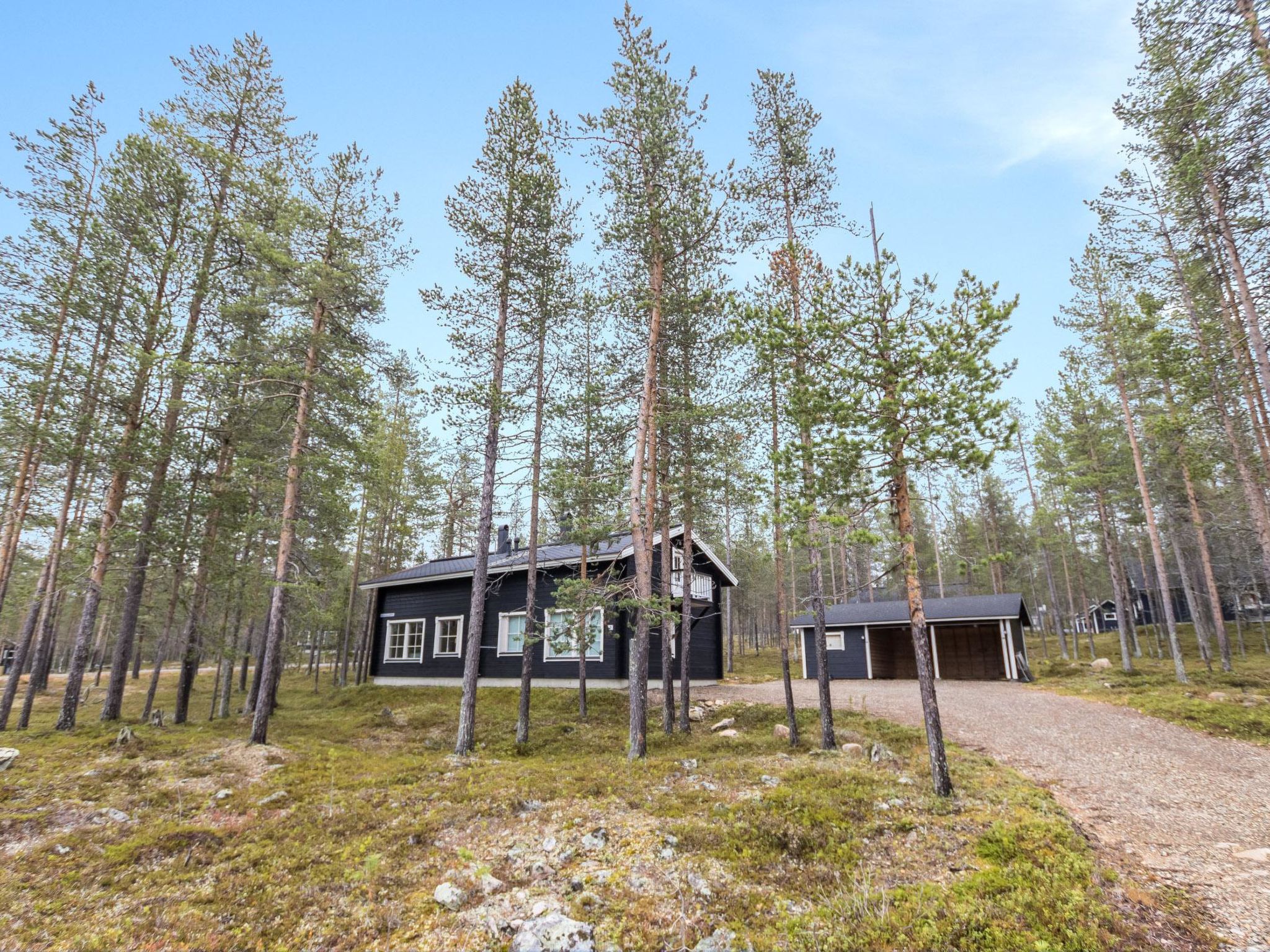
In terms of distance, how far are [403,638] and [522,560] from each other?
304 inches

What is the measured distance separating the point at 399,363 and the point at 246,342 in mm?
4421

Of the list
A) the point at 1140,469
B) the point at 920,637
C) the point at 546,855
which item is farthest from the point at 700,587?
the point at 1140,469

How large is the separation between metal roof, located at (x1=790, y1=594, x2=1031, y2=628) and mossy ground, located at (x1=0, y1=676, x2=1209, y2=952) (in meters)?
15.8

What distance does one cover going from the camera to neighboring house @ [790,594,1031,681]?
24.0 m

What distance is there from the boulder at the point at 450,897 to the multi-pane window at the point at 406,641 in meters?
19.2

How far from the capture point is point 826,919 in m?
4.62

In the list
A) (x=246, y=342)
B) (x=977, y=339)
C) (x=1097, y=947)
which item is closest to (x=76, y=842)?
(x=1097, y=947)

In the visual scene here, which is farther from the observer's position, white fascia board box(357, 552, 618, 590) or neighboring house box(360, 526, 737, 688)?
neighboring house box(360, 526, 737, 688)

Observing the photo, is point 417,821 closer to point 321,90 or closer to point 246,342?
point 246,342

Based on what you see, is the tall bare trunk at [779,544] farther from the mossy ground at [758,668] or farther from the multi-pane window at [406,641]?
the multi-pane window at [406,641]

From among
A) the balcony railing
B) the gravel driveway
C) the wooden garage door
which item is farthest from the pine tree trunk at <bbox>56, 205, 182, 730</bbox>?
the wooden garage door

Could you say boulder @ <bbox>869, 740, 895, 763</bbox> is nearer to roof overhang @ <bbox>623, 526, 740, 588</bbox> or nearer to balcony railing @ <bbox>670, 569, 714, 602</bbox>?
roof overhang @ <bbox>623, 526, 740, 588</bbox>

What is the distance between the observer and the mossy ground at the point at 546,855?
452 cm

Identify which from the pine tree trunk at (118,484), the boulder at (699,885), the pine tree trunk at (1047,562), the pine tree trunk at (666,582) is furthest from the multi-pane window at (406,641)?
the pine tree trunk at (1047,562)
